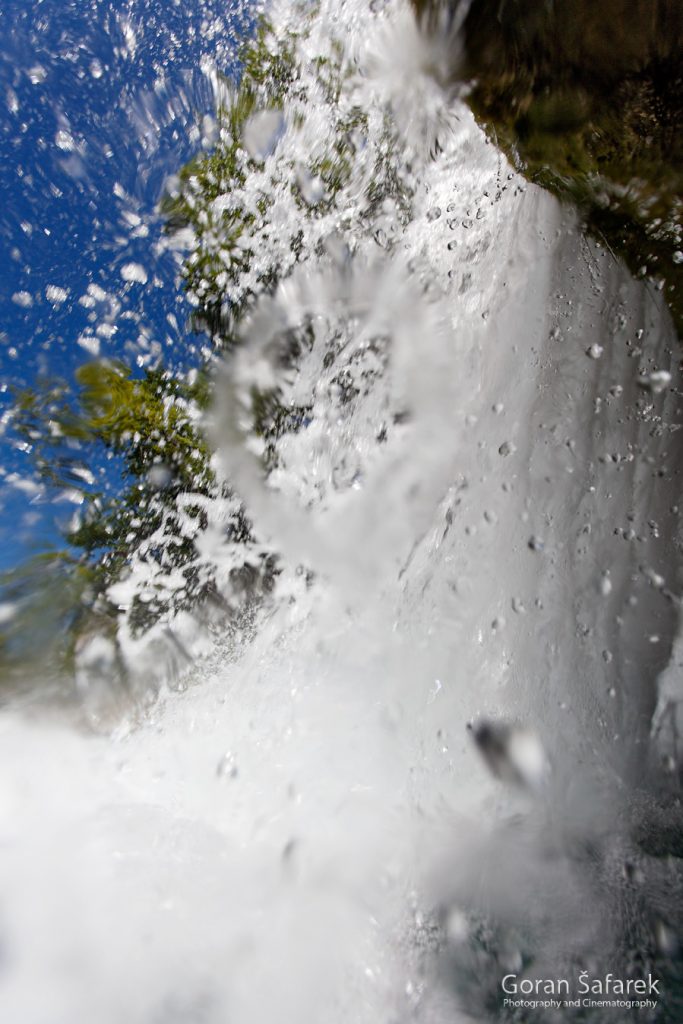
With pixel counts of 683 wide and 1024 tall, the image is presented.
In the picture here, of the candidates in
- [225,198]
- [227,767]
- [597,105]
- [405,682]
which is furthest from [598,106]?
[227,767]

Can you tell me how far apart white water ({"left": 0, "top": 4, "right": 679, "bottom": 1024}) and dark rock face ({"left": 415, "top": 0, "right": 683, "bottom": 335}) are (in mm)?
94

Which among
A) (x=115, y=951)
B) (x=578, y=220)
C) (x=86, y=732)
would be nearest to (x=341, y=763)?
(x=115, y=951)

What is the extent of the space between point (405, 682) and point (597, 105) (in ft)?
6.08

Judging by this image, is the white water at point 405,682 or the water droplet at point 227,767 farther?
the water droplet at point 227,767

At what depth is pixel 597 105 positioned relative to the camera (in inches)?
60.5

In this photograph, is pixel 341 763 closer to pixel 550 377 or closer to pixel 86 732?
pixel 86 732

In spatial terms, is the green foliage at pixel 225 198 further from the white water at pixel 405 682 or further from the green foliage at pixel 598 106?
the green foliage at pixel 598 106

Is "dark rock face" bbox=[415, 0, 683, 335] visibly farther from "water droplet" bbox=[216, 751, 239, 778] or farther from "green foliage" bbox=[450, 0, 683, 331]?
"water droplet" bbox=[216, 751, 239, 778]

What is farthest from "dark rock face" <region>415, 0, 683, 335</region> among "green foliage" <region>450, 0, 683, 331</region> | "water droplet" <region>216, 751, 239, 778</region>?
"water droplet" <region>216, 751, 239, 778</region>

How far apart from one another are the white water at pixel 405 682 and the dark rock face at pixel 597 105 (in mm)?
94

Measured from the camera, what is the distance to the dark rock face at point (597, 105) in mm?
1412

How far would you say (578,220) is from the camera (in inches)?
67.9

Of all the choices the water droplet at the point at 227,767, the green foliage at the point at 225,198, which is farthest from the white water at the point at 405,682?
the green foliage at the point at 225,198

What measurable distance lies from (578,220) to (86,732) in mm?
2500
